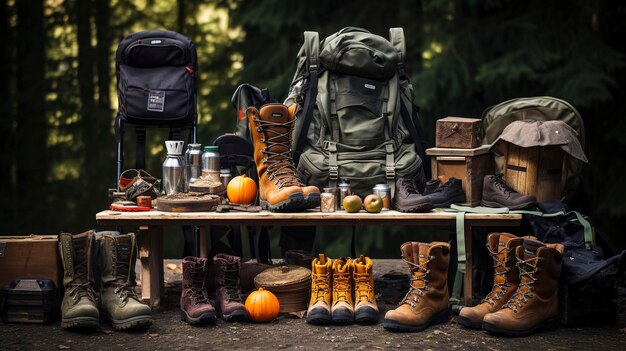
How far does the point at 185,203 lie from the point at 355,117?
139 cm

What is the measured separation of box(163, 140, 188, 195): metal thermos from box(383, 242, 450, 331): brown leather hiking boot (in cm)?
166

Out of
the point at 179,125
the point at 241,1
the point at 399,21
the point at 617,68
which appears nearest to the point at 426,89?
the point at 399,21

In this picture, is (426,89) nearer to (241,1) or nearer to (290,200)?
(241,1)

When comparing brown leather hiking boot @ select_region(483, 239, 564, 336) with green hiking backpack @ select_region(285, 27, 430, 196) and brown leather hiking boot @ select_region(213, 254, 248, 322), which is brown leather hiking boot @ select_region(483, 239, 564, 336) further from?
brown leather hiking boot @ select_region(213, 254, 248, 322)

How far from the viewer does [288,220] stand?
16.6 ft

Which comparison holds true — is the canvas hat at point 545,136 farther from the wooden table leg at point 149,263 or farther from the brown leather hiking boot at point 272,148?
the wooden table leg at point 149,263

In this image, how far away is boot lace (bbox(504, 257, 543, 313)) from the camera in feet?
15.2

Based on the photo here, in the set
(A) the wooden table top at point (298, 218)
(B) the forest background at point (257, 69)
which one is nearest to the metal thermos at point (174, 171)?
(A) the wooden table top at point (298, 218)

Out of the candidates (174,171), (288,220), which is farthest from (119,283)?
(288,220)

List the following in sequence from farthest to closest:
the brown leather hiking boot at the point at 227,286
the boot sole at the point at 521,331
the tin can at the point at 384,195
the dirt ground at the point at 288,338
→ the tin can at the point at 384,195 → the brown leather hiking boot at the point at 227,286 → the boot sole at the point at 521,331 → the dirt ground at the point at 288,338

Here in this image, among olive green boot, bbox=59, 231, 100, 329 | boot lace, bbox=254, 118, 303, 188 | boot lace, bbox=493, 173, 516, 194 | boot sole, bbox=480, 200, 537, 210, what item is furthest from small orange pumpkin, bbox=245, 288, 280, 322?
boot lace, bbox=493, 173, 516, 194

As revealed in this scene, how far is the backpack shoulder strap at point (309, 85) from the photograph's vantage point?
227 inches

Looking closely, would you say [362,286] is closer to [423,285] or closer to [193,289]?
[423,285]

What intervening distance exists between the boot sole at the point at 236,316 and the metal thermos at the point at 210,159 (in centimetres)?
115
